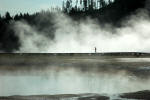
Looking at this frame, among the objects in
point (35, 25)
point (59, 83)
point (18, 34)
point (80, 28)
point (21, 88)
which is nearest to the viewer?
point (21, 88)

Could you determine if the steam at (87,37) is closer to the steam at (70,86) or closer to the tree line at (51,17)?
the tree line at (51,17)

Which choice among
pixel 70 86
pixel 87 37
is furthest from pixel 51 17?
pixel 70 86

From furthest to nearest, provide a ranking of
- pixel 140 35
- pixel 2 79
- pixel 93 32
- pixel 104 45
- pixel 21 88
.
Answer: pixel 93 32 < pixel 104 45 < pixel 140 35 < pixel 2 79 < pixel 21 88

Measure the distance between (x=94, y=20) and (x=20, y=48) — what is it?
2471 cm

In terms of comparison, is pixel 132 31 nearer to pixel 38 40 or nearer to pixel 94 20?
pixel 94 20

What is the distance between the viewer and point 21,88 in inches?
1024

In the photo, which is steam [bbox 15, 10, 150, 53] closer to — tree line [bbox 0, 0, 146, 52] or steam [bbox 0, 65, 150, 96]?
tree line [bbox 0, 0, 146, 52]

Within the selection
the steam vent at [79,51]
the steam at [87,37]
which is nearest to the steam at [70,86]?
the steam vent at [79,51]

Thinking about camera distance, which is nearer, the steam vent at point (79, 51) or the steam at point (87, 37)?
the steam vent at point (79, 51)

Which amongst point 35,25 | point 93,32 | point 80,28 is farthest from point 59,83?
point 35,25

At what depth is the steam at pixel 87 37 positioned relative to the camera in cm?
9219

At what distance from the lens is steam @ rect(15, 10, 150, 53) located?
92.2 meters

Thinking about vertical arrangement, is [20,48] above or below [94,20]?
below

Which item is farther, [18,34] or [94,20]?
[18,34]
